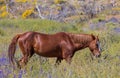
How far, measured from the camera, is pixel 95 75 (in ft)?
17.9

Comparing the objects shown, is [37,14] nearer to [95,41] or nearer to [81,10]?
[81,10]

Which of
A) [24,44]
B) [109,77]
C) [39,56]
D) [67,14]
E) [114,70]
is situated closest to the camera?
[109,77]

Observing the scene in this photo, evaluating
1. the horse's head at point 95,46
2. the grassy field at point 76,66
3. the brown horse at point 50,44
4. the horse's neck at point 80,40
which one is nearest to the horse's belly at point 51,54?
the brown horse at point 50,44

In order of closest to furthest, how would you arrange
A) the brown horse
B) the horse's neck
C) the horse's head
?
the brown horse, the horse's neck, the horse's head

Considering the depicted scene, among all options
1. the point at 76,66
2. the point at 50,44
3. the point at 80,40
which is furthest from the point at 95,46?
the point at 76,66

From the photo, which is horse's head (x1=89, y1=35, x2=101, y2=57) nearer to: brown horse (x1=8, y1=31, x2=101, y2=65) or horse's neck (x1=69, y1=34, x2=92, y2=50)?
horse's neck (x1=69, y1=34, x2=92, y2=50)

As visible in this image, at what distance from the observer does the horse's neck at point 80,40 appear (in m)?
9.02

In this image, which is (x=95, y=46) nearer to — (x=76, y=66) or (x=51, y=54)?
(x=51, y=54)

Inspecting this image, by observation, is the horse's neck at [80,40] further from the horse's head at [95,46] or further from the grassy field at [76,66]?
the grassy field at [76,66]

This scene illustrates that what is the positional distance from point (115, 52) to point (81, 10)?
22.6m

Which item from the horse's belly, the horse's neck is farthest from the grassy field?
the horse's neck

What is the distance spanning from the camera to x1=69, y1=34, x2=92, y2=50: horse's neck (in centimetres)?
902

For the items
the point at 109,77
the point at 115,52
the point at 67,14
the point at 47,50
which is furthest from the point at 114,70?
the point at 67,14

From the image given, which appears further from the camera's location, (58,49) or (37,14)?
(37,14)
